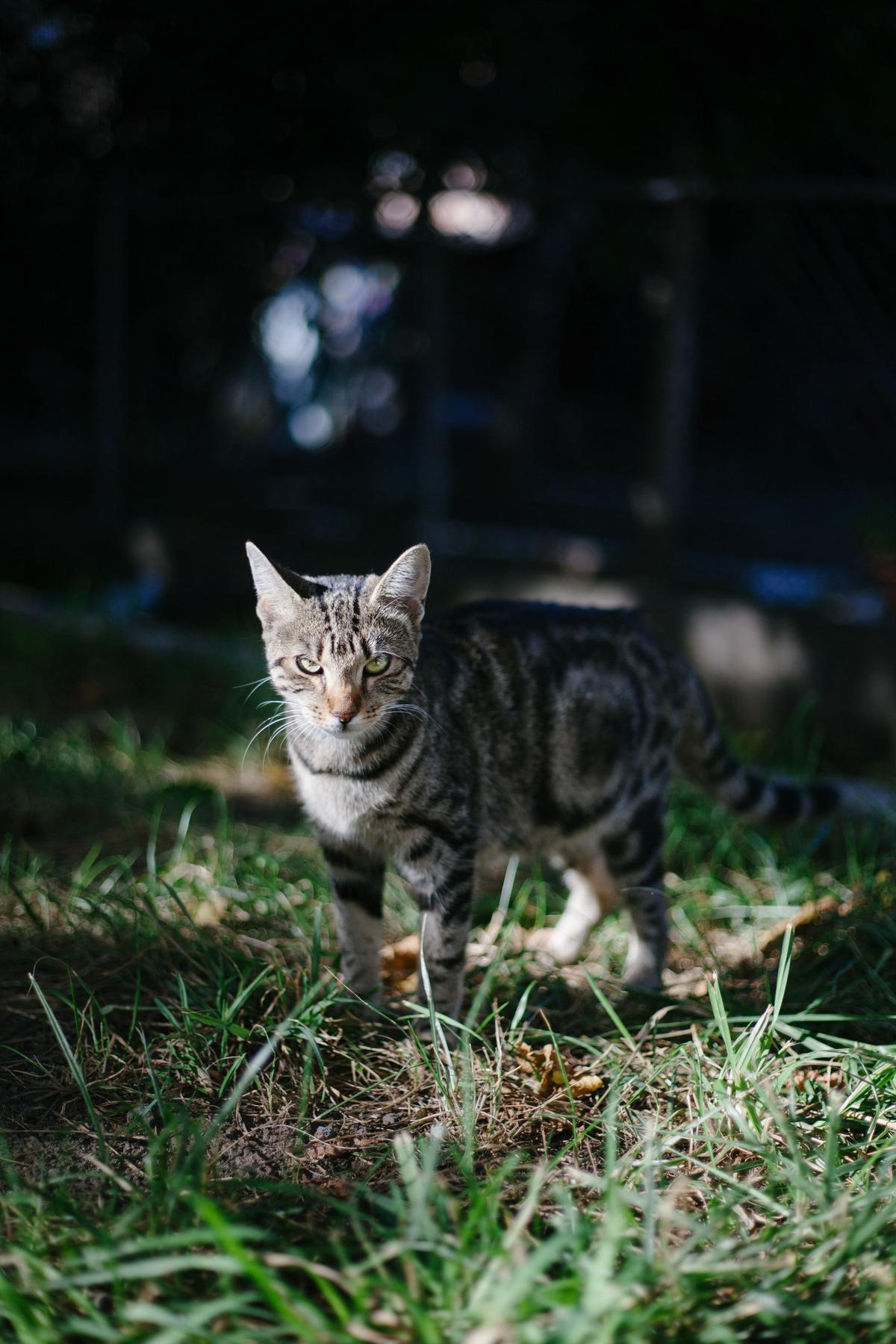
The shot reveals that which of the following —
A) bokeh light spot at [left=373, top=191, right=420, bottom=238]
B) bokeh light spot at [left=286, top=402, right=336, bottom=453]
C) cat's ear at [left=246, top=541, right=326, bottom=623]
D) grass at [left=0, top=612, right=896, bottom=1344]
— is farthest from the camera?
bokeh light spot at [left=286, top=402, right=336, bottom=453]

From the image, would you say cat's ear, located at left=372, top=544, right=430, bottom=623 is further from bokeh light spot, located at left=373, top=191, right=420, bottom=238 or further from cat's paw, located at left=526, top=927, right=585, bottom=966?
bokeh light spot, located at left=373, top=191, right=420, bottom=238

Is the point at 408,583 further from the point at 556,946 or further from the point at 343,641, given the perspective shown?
the point at 556,946

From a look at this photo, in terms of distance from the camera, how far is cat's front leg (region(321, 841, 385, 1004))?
2742 mm

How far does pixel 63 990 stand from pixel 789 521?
763 cm

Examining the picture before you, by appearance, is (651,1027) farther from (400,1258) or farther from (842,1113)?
(400,1258)

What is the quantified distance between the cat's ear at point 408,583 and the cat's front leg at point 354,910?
59 centimetres

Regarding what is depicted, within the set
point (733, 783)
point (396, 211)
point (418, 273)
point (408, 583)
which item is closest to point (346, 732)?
point (408, 583)

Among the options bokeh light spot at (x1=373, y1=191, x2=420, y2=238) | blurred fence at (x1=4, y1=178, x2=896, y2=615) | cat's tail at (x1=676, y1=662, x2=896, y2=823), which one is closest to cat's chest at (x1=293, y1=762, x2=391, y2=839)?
cat's tail at (x1=676, y1=662, x2=896, y2=823)

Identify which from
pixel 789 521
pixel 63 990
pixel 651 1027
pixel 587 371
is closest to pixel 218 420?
pixel 587 371

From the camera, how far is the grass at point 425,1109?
5.27 ft

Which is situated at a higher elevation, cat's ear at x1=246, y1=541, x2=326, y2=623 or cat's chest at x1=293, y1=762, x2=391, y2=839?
cat's ear at x1=246, y1=541, x2=326, y2=623

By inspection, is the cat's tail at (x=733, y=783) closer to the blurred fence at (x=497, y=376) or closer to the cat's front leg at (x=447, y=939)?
the cat's front leg at (x=447, y=939)

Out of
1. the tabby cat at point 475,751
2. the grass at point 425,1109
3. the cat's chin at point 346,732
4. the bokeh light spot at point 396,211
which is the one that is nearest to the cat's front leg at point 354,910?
the tabby cat at point 475,751

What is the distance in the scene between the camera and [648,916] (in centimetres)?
294
